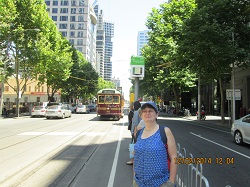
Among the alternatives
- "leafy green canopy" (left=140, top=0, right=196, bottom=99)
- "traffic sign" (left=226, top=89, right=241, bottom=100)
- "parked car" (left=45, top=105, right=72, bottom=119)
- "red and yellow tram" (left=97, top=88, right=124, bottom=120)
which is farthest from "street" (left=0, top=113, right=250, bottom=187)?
"parked car" (left=45, top=105, right=72, bottom=119)

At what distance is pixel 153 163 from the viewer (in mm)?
2943

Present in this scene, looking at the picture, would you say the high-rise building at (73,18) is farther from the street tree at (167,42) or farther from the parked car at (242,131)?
the parked car at (242,131)

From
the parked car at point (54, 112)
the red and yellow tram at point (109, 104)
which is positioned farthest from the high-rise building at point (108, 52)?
the red and yellow tram at point (109, 104)

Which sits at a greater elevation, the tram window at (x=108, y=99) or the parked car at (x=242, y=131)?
the tram window at (x=108, y=99)

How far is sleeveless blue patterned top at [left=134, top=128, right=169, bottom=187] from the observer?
2941mm

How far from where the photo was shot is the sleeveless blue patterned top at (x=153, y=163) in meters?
2.94

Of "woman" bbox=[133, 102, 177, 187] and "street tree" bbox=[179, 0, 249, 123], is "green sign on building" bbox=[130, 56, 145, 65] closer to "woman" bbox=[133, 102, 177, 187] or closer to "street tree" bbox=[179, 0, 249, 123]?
"woman" bbox=[133, 102, 177, 187]

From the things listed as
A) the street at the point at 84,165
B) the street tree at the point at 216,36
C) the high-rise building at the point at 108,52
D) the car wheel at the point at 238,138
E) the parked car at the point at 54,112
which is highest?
the high-rise building at the point at 108,52

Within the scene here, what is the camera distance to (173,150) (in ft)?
9.85

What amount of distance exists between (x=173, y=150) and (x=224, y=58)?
59.8 feet

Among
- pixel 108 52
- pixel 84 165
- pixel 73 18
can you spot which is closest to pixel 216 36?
pixel 84 165

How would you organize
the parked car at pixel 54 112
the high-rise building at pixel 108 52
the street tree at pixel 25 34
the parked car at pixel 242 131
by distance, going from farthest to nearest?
the high-rise building at pixel 108 52
the street tree at pixel 25 34
the parked car at pixel 54 112
the parked car at pixel 242 131

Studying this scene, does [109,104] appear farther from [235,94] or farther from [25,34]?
[25,34]

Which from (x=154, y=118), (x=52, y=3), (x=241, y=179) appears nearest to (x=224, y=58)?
(x=241, y=179)
